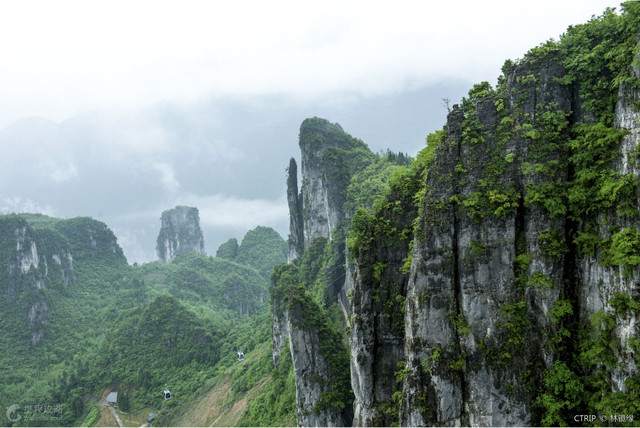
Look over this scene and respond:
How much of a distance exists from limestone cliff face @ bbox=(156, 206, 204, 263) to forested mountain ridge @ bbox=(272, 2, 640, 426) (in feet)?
585

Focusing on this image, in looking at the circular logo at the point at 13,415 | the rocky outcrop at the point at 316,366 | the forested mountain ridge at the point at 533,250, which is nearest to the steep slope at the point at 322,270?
the rocky outcrop at the point at 316,366

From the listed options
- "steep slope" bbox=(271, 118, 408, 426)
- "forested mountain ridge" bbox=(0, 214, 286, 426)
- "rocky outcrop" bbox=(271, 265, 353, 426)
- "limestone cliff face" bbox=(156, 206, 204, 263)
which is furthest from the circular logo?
"limestone cliff face" bbox=(156, 206, 204, 263)

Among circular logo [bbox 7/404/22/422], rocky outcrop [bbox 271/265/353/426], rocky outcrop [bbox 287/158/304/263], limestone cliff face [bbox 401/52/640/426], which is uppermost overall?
rocky outcrop [bbox 287/158/304/263]

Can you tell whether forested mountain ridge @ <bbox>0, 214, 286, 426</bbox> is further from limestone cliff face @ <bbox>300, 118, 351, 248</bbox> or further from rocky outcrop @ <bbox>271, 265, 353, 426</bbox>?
limestone cliff face @ <bbox>300, 118, 351, 248</bbox>

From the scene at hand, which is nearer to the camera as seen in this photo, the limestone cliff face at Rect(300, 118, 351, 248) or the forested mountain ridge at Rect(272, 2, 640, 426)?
the forested mountain ridge at Rect(272, 2, 640, 426)

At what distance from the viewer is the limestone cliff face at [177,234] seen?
187m

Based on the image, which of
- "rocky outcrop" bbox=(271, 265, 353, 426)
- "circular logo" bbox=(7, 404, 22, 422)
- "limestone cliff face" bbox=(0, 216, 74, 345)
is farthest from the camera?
"limestone cliff face" bbox=(0, 216, 74, 345)

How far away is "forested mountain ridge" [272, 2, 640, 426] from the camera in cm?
1612

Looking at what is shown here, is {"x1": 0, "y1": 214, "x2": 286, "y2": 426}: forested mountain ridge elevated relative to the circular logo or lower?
elevated

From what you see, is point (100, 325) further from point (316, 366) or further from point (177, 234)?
point (177, 234)

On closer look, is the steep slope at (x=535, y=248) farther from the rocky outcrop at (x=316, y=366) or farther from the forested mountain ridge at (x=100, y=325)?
the forested mountain ridge at (x=100, y=325)

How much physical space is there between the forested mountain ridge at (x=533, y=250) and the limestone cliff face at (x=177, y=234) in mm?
178181

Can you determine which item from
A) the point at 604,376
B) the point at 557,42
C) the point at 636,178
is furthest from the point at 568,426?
the point at 557,42

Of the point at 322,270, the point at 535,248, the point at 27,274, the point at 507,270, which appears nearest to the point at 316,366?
the point at 322,270
